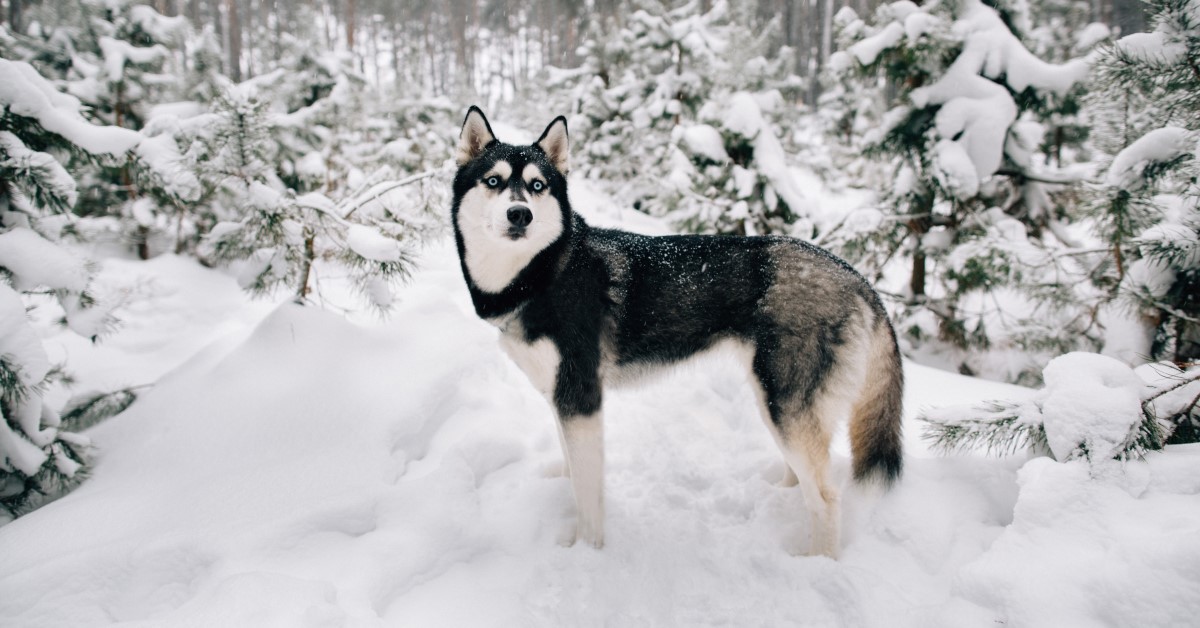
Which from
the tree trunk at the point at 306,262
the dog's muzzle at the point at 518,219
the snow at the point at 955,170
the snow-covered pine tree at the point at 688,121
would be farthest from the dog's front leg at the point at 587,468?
the snow-covered pine tree at the point at 688,121

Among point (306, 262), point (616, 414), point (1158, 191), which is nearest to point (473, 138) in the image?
point (306, 262)

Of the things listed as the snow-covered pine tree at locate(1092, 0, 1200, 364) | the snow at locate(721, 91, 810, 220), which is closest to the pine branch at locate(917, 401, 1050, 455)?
the snow-covered pine tree at locate(1092, 0, 1200, 364)

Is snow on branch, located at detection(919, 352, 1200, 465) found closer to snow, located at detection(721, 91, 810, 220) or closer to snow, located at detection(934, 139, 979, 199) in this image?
snow, located at detection(934, 139, 979, 199)

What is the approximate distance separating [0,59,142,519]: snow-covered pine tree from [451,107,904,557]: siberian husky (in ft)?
6.51

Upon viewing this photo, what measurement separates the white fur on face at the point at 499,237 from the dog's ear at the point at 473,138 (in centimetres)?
27

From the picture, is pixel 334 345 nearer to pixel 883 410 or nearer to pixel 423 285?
pixel 423 285

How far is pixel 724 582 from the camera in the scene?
86.9 inches

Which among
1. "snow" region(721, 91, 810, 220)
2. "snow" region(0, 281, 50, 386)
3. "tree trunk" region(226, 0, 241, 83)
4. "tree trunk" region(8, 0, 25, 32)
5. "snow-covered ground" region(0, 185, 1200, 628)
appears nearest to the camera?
"snow-covered ground" region(0, 185, 1200, 628)

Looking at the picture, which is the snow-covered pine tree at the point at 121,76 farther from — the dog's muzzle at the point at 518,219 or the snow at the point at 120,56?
the dog's muzzle at the point at 518,219

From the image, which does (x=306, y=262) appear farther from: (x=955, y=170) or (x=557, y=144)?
(x=955, y=170)

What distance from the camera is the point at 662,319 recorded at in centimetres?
251

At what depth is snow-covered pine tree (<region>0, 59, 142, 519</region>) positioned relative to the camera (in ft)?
7.82

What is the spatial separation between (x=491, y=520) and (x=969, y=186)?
477 cm

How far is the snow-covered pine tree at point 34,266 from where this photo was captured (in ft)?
7.82
